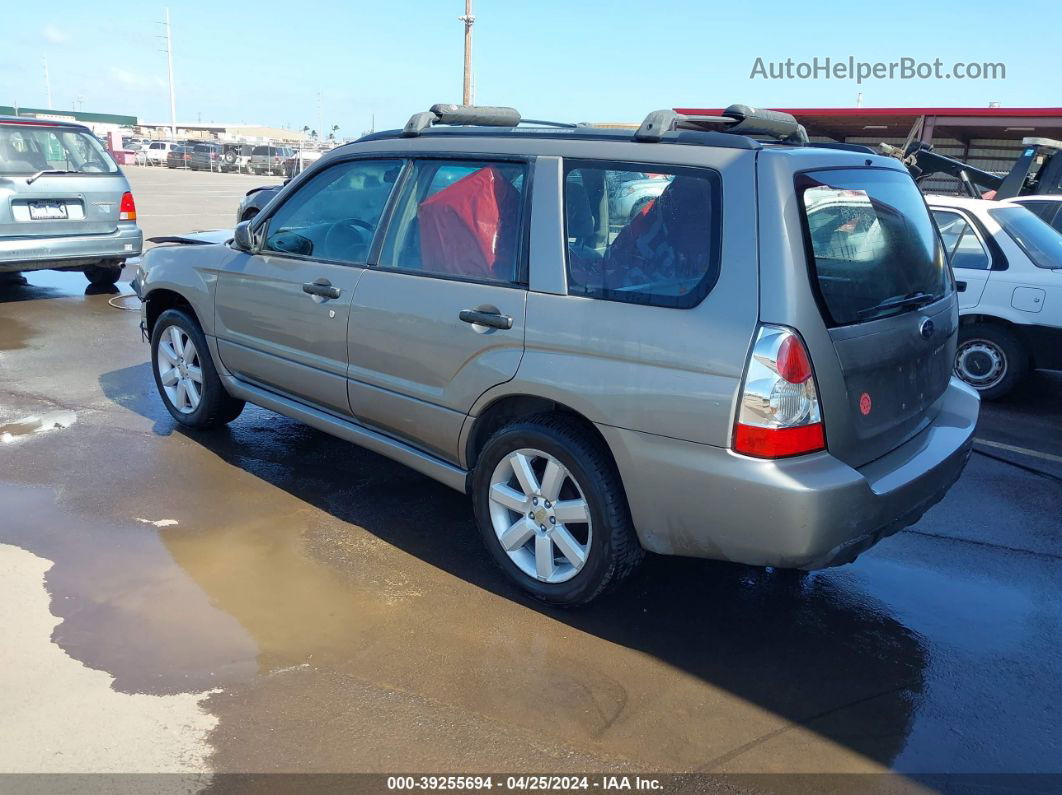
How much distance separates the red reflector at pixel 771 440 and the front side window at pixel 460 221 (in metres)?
1.13

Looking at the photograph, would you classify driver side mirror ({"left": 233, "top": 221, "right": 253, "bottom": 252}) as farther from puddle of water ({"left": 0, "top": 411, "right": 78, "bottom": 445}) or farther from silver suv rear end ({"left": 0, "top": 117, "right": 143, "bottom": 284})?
silver suv rear end ({"left": 0, "top": 117, "right": 143, "bottom": 284})

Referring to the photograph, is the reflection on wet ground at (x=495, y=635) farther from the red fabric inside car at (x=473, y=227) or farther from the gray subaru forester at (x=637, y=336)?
the red fabric inside car at (x=473, y=227)

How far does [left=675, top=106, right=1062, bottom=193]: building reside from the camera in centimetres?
2038

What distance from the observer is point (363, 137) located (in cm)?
448

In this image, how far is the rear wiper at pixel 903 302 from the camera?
327cm

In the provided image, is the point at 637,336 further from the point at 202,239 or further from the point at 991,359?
the point at 991,359

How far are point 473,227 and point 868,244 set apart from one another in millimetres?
1582

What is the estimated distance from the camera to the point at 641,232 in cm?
327

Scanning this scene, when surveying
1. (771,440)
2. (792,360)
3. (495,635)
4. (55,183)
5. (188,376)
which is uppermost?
(55,183)

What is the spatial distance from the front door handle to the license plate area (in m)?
5.99

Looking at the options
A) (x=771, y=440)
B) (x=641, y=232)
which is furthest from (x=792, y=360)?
(x=641, y=232)

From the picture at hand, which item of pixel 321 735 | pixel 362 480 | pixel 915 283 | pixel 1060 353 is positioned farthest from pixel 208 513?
pixel 1060 353

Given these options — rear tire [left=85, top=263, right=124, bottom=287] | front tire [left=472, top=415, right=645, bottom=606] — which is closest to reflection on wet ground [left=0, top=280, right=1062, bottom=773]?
front tire [left=472, top=415, right=645, bottom=606]

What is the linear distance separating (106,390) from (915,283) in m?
5.40
